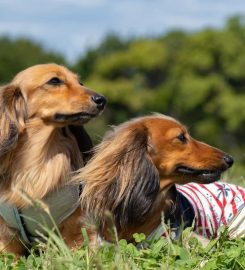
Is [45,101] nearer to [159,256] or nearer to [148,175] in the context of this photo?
[148,175]

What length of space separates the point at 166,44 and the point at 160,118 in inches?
1667

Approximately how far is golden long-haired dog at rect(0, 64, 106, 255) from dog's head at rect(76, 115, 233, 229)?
0.20m

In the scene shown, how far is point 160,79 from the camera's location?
45.8 m

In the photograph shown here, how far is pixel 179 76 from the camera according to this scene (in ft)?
129

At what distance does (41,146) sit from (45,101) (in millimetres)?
→ 286

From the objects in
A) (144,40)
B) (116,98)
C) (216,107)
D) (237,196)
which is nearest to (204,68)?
(216,107)

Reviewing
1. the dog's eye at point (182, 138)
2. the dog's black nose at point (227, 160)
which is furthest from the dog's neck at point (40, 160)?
the dog's black nose at point (227, 160)

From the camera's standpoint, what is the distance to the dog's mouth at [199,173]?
4.56 meters

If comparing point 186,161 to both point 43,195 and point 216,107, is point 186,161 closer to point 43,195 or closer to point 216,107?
point 43,195

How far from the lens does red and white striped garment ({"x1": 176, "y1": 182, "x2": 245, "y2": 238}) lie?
4.75 m

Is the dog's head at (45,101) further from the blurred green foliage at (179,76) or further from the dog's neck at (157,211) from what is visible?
the blurred green foliage at (179,76)

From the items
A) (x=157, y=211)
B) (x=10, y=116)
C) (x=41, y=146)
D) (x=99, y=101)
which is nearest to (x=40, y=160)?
(x=41, y=146)

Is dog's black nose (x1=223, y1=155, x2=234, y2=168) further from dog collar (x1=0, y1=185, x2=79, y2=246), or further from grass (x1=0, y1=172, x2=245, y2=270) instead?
dog collar (x1=0, y1=185, x2=79, y2=246)

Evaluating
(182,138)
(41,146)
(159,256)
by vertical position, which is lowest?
(159,256)
